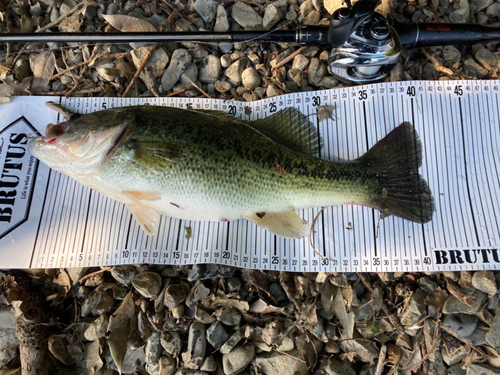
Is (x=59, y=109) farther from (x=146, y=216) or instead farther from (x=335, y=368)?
(x=335, y=368)

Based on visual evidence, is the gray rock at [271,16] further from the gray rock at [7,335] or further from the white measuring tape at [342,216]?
the gray rock at [7,335]

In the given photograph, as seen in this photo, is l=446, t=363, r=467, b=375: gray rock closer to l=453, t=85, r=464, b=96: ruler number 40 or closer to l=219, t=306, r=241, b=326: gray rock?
l=219, t=306, r=241, b=326: gray rock

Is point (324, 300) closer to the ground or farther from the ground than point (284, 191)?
closer to the ground

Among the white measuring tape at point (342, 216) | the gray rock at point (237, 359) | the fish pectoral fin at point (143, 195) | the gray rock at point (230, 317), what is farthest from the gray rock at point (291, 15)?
the gray rock at point (237, 359)

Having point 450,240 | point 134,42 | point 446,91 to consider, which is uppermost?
point 134,42

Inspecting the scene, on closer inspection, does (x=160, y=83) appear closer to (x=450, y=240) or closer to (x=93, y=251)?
(x=93, y=251)

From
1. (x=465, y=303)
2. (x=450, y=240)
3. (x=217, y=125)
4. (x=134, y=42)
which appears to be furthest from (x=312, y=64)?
(x=465, y=303)

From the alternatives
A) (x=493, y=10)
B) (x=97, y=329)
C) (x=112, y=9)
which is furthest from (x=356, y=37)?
(x=97, y=329)
